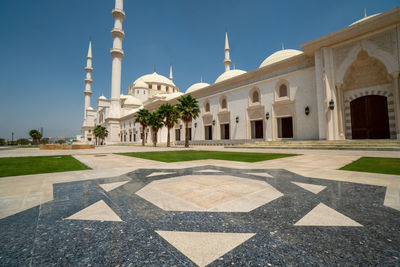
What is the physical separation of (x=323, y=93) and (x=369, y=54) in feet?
13.8

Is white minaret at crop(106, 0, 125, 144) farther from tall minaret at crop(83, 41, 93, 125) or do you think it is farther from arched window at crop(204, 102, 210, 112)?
arched window at crop(204, 102, 210, 112)

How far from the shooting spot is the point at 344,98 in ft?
57.7

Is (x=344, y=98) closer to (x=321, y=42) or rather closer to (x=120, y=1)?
(x=321, y=42)

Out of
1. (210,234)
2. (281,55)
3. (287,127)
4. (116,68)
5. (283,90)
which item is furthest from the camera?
(116,68)

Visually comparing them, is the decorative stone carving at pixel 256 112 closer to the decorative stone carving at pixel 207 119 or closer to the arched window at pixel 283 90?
the arched window at pixel 283 90

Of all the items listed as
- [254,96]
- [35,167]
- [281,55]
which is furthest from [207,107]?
[35,167]

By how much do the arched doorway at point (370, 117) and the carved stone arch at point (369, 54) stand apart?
2.97m

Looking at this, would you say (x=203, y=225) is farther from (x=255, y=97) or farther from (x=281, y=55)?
Answer: (x=281, y=55)

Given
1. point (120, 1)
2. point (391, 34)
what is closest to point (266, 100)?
point (391, 34)

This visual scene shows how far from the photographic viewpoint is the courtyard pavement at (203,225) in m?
1.50

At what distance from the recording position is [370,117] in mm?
16453

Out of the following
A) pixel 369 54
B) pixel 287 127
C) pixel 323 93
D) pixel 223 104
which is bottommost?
pixel 287 127

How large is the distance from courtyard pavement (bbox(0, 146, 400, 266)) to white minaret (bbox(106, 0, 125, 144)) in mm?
50262

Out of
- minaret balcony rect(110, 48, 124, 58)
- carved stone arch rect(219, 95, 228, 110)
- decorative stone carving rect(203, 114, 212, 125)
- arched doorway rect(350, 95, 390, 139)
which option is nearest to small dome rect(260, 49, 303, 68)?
carved stone arch rect(219, 95, 228, 110)
